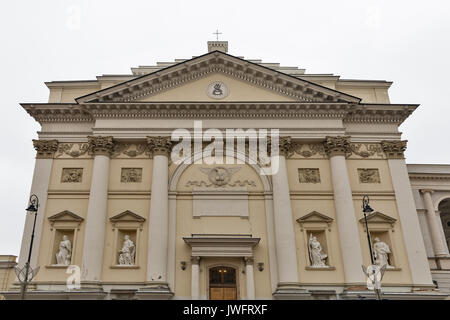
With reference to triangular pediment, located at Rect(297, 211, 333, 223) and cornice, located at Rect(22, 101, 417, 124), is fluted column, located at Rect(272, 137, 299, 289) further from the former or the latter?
cornice, located at Rect(22, 101, 417, 124)

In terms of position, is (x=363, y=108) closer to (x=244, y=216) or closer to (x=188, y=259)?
(x=244, y=216)

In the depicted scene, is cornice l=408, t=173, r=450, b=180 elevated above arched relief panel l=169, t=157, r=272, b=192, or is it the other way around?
cornice l=408, t=173, r=450, b=180

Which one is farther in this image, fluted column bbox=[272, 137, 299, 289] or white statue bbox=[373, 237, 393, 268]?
white statue bbox=[373, 237, 393, 268]

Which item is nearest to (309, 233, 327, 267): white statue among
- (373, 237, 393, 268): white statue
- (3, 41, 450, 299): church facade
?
(3, 41, 450, 299): church facade

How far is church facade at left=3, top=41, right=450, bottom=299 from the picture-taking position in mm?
19141

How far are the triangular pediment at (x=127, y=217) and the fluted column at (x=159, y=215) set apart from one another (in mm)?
811

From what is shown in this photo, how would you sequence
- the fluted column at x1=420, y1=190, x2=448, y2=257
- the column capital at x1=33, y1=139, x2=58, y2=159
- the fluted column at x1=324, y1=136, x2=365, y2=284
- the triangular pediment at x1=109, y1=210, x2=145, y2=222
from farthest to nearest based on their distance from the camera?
the fluted column at x1=420, y1=190, x2=448, y2=257 < the column capital at x1=33, y1=139, x2=58, y2=159 < the triangular pediment at x1=109, y1=210, x2=145, y2=222 < the fluted column at x1=324, y1=136, x2=365, y2=284

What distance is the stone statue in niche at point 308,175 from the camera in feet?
70.7

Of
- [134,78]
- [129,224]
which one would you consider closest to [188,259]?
[129,224]

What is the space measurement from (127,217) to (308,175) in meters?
10.5

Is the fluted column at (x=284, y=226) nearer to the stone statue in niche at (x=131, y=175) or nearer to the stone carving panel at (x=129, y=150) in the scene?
the stone statue in niche at (x=131, y=175)

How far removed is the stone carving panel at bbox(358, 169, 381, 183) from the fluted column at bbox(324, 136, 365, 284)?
1.26 m

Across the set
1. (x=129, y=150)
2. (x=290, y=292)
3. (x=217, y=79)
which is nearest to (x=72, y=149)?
(x=129, y=150)

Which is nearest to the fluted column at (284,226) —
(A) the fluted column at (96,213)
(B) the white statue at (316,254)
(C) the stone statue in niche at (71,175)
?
(B) the white statue at (316,254)
